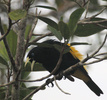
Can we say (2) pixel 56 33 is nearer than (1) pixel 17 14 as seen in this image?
No

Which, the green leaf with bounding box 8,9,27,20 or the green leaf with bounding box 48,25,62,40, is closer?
the green leaf with bounding box 8,9,27,20

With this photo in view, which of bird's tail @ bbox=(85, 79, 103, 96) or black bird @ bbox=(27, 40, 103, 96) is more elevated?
black bird @ bbox=(27, 40, 103, 96)

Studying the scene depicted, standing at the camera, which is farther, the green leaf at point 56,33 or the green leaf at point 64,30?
the green leaf at point 56,33

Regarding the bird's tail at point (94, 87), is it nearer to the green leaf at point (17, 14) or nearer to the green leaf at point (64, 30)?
the green leaf at point (64, 30)

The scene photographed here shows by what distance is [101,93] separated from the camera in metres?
3.50

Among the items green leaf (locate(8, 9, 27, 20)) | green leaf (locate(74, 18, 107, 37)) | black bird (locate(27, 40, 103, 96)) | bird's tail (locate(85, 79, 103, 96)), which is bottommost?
bird's tail (locate(85, 79, 103, 96))

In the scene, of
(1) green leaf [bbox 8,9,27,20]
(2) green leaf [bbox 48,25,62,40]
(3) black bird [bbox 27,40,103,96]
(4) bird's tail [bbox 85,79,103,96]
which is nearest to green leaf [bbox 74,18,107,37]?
(2) green leaf [bbox 48,25,62,40]

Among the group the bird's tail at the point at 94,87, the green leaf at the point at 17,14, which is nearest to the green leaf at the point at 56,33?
the green leaf at the point at 17,14

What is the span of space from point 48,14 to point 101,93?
3260mm

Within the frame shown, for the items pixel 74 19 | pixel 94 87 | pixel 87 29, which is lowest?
pixel 94 87

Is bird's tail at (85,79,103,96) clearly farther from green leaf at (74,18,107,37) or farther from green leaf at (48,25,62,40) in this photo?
green leaf at (48,25,62,40)

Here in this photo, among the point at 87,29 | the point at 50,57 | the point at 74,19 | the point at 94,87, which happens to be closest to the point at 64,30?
the point at 74,19

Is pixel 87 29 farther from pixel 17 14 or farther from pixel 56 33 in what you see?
pixel 17 14

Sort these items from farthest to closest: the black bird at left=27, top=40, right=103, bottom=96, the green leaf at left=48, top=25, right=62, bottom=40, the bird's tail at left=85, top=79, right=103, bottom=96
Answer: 1. the bird's tail at left=85, top=79, right=103, bottom=96
2. the black bird at left=27, top=40, right=103, bottom=96
3. the green leaf at left=48, top=25, right=62, bottom=40
